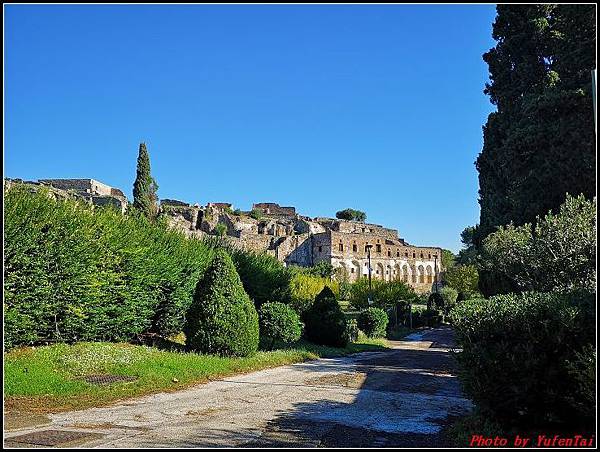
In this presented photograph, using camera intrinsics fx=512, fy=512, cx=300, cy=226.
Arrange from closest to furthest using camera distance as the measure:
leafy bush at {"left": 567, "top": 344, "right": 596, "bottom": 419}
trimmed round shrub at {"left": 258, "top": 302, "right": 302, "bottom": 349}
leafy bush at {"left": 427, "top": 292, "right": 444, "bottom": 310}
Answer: leafy bush at {"left": 567, "top": 344, "right": 596, "bottom": 419}, trimmed round shrub at {"left": 258, "top": 302, "right": 302, "bottom": 349}, leafy bush at {"left": 427, "top": 292, "right": 444, "bottom": 310}

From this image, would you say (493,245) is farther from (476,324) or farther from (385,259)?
(385,259)

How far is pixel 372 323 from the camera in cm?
2769

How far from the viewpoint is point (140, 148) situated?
45094 mm

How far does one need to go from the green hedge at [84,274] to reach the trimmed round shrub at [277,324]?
109 inches

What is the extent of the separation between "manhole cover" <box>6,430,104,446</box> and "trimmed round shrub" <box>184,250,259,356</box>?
765 centimetres

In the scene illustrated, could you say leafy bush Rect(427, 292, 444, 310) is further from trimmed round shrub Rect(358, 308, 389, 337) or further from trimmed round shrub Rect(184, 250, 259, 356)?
trimmed round shrub Rect(184, 250, 259, 356)

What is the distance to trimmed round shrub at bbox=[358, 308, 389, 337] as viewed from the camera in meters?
27.7

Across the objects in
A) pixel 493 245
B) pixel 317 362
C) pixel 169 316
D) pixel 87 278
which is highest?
pixel 493 245

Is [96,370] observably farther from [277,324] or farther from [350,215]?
[350,215]

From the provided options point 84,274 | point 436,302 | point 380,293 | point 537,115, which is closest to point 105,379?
point 84,274

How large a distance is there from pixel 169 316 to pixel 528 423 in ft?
42.3

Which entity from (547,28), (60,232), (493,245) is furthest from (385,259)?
(60,232)

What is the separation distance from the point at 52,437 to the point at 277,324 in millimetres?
11706

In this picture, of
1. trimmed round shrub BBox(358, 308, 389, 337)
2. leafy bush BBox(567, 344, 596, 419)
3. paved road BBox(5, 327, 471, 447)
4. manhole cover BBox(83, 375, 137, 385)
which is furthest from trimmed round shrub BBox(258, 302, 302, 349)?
leafy bush BBox(567, 344, 596, 419)
